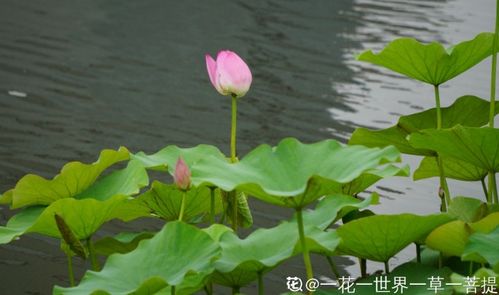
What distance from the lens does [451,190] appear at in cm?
298

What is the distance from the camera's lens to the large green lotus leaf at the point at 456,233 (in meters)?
1.40

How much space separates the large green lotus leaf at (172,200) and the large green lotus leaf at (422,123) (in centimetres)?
32

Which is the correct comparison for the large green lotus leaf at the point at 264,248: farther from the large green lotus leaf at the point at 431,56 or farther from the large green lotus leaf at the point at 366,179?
the large green lotus leaf at the point at 431,56

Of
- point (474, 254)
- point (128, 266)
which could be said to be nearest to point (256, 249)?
point (128, 266)

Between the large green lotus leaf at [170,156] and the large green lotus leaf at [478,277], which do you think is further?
the large green lotus leaf at [170,156]

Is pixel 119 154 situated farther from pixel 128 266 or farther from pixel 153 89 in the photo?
pixel 153 89

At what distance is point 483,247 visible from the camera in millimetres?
1334

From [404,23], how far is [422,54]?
3855mm

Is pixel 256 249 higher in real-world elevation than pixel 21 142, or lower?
lower

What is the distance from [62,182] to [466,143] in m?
0.63

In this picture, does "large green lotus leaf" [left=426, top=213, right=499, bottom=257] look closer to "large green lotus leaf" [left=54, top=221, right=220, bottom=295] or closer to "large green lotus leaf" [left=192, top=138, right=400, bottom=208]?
"large green lotus leaf" [left=192, top=138, right=400, bottom=208]

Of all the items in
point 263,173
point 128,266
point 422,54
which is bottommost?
point 128,266

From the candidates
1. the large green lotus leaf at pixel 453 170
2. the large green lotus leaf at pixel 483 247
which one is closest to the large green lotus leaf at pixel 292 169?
the large green lotus leaf at pixel 483 247

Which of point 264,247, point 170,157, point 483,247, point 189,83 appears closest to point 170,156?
point 170,157
